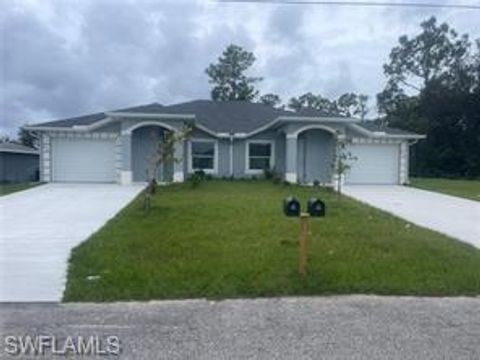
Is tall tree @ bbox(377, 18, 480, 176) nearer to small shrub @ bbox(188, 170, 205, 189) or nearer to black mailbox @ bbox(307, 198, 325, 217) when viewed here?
small shrub @ bbox(188, 170, 205, 189)

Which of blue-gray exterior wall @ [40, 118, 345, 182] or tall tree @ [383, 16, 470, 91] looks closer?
blue-gray exterior wall @ [40, 118, 345, 182]

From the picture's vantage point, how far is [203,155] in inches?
1187

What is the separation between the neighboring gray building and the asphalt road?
31.4 metres

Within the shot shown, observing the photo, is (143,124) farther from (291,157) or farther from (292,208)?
(292,208)

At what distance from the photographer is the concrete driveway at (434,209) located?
13047 mm

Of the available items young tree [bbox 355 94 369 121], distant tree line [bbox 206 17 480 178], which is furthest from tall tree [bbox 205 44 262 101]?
young tree [bbox 355 94 369 121]

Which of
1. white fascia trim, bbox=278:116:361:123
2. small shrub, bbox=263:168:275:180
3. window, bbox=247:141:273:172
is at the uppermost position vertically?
white fascia trim, bbox=278:116:361:123

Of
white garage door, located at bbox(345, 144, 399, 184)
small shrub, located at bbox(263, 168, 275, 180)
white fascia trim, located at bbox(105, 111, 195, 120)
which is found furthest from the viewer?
white garage door, located at bbox(345, 144, 399, 184)

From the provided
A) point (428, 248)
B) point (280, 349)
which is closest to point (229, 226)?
point (428, 248)

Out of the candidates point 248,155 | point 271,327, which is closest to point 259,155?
point 248,155

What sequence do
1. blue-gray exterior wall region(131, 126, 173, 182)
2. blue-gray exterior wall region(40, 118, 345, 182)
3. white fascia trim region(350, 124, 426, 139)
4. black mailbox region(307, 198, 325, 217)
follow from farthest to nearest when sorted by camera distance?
white fascia trim region(350, 124, 426, 139), blue-gray exterior wall region(131, 126, 173, 182), blue-gray exterior wall region(40, 118, 345, 182), black mailbox region(307, 198, 325, 217)

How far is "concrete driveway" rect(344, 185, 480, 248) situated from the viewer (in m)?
13.0

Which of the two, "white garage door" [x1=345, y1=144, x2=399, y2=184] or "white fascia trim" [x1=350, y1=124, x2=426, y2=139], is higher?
"white fascia trim" [x1=350, y1=124, x2=426, y2=139]

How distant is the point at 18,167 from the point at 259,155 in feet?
54.1
